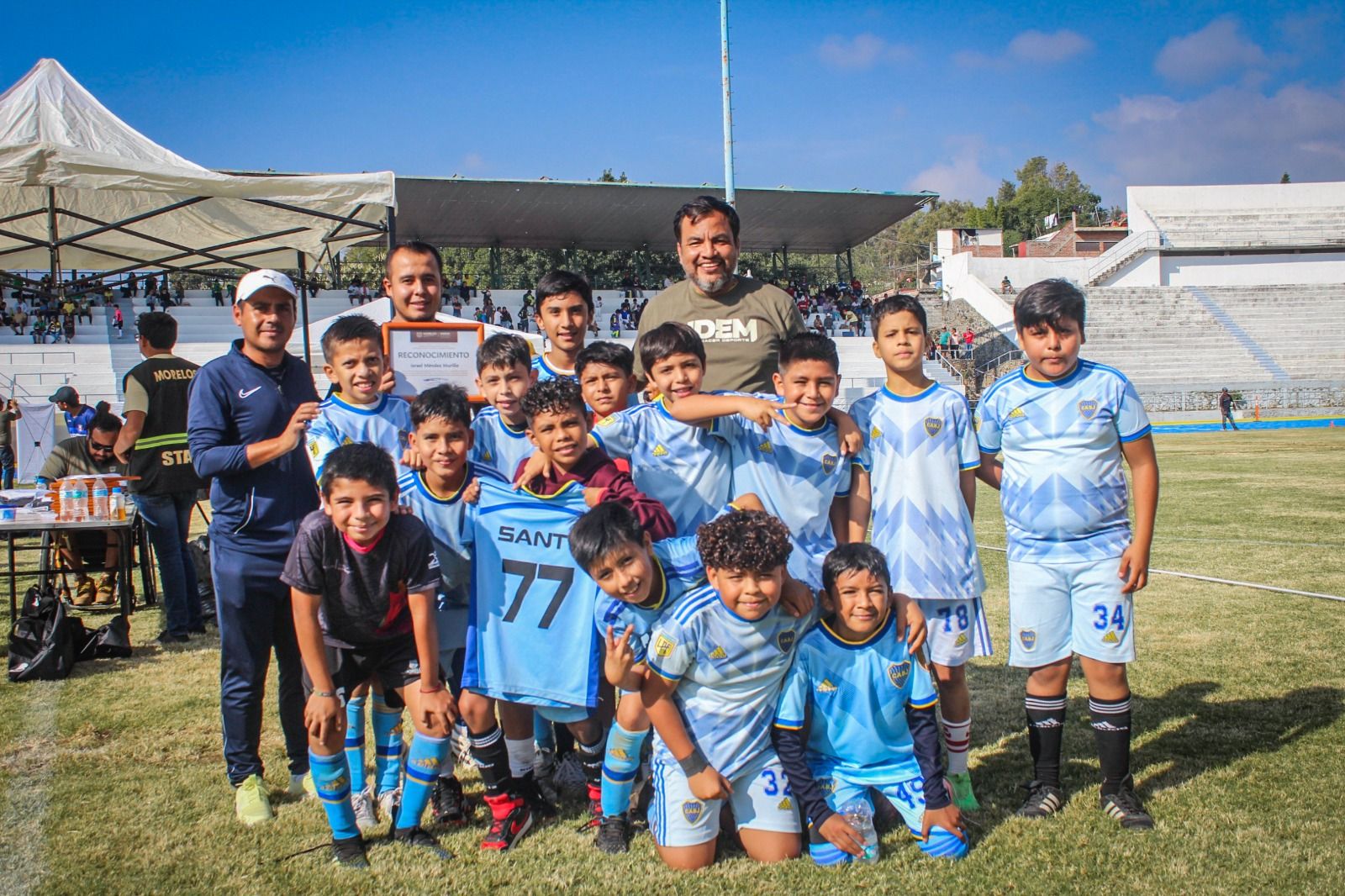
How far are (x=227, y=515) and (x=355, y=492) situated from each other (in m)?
0.90

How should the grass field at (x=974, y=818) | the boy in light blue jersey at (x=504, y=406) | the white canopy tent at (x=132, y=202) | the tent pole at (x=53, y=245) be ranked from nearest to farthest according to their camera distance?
the grass field at (x=974, y=818), the boy in light blue jersey at (x=504, y=406), the white canopy tent at (x=132, y=202), the tent pole at (x=53, y=245)

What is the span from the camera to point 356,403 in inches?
150

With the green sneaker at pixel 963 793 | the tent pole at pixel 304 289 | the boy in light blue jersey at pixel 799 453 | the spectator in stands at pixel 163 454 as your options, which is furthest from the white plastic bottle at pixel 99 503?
the green sneaker at pixel 963 793

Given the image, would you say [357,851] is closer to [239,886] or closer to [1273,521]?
[239,886]

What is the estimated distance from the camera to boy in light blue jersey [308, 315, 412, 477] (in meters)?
3.70

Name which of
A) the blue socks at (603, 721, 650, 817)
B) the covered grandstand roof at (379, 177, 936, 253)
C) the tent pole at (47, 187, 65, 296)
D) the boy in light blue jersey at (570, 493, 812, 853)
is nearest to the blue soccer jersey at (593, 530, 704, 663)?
the boy in light blue jersey at (570, 493, 812, 853)

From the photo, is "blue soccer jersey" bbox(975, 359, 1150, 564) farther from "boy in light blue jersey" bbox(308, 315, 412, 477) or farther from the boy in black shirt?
"boy in light blue jersey" bbox(308, 315, 412, 477)

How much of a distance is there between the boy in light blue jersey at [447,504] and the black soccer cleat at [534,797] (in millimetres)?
259

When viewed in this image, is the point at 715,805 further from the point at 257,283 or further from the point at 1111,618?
the point at 257,283

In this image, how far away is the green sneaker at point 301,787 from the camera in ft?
12.6

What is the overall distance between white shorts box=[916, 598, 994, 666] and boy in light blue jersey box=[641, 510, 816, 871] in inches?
21.6

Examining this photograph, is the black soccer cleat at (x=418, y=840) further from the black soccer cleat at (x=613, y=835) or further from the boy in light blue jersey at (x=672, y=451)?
the boy in light blue jersey at (x=672, y=451)

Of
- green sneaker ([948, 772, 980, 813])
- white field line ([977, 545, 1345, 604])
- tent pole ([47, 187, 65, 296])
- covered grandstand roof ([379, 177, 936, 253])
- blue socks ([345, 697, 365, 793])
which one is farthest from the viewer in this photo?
covered grandstand roof ([379, 177, 936, 253])

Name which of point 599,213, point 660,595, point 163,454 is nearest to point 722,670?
point 660,595
